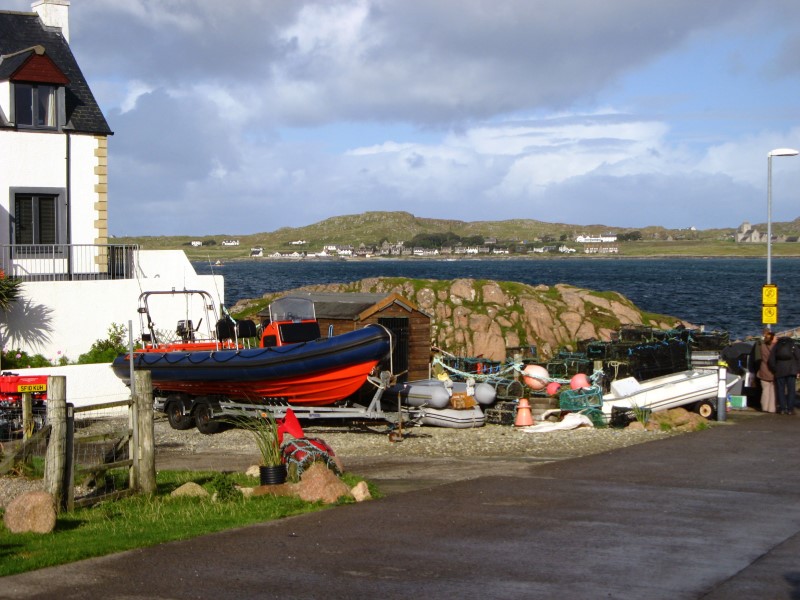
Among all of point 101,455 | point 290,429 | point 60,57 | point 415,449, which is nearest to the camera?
point 101,455

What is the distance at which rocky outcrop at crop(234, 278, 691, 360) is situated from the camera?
32031 mm

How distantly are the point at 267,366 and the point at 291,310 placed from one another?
91.8 inches

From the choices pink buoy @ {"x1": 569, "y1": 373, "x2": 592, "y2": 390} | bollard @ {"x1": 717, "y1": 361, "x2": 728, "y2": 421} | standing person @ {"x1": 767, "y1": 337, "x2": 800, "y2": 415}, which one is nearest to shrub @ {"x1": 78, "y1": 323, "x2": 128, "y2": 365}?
pink buoy @ {"x1": 569, "y1": 373, "x2": 592, "y2": 390}

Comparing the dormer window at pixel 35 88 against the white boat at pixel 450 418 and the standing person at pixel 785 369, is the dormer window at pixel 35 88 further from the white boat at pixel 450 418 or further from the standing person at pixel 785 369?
the standing person at pixel 785 369

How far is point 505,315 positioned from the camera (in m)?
33.0

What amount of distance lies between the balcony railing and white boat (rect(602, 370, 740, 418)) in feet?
39.9

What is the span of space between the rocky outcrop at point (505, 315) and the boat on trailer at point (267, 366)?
37.5 ft

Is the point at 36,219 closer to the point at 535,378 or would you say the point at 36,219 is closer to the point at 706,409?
the point at 535,378

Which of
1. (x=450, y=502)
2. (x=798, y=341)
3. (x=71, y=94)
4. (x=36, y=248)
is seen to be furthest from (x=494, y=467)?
(x=71, y=94)

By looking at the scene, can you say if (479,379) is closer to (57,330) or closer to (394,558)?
(57,330)

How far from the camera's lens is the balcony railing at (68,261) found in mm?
23781

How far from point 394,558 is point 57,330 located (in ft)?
50.2

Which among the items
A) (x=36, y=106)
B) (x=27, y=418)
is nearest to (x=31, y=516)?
(x=27, y=418)

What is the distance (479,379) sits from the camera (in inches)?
867
